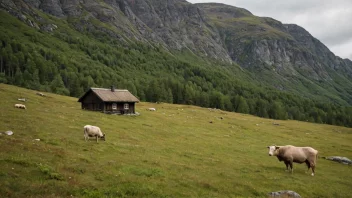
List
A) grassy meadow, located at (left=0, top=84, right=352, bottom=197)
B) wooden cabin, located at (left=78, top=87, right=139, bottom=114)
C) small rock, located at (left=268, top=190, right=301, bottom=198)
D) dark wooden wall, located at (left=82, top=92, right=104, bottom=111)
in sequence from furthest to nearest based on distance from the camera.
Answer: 1. dark wooden wall, located at (left=82, top=92, right=104, bottom=111)
2. wooden cabin, located at (left=78, top=87, right=139, bottom=114)
3. small rock, located at (left=268, top=190, right=301, bottom=198)
4. grassy meadow, located at (left=0, top=84, right=352, bottom=197)

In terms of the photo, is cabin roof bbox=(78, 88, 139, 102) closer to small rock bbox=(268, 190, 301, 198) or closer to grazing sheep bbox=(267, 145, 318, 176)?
grazing sheep bbox=(267, 145, 318, 176)

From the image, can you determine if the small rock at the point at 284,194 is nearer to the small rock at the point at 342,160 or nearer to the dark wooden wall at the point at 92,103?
the small rock at the point at 342,160

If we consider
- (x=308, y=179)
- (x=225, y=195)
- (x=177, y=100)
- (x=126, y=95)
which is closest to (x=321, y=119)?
(x=177, y=100)

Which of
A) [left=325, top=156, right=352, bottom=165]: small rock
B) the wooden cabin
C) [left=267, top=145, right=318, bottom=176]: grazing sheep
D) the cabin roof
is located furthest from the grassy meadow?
the cabin roof

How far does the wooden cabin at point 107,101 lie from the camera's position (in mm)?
66250

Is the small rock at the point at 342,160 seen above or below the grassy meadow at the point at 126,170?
below

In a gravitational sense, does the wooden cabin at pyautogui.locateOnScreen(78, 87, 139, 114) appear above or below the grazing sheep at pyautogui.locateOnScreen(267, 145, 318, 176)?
above

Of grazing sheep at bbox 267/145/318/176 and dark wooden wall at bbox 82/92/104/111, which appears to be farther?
dark wooden wall at bbox 82/92/104/111

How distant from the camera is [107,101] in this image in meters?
65.5

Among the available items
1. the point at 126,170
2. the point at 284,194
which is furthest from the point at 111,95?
the point at 284,194

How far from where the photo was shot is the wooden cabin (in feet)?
217

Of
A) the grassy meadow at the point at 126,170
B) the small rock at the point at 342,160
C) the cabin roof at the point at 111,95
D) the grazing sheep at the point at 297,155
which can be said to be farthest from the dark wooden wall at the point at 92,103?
the small rock at the point at 342,160

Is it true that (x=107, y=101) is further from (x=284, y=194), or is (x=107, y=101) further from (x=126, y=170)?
(x=284, y=194)

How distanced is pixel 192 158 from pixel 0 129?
71.1 ft
